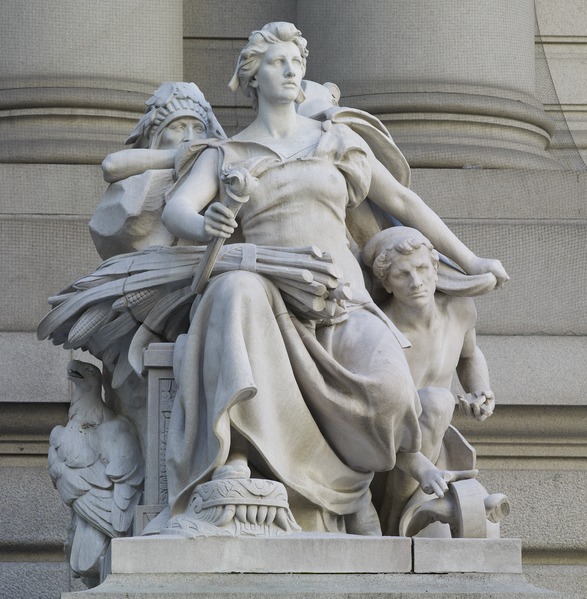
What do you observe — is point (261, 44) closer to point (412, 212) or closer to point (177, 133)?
point (177, 133)

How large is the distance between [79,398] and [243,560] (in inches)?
66.7

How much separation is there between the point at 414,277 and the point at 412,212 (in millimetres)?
439

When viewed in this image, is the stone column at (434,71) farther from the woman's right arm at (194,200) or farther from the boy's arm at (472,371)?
the woman's right arm at (194,200)

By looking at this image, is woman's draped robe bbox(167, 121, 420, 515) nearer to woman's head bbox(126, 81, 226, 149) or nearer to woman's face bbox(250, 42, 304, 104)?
woman's face bbox(250, 42, 304, 104)

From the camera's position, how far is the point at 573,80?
1494 centimetres

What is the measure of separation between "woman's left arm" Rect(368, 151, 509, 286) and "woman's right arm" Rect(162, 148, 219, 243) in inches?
29.6

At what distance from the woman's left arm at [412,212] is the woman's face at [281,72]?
1.63 feet

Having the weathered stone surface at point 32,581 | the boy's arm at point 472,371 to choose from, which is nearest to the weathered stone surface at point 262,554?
the boy's arm at point 472,371

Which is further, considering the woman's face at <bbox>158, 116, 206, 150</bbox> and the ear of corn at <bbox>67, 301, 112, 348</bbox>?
the woman's face at <bbox>158, 116, 206, 150</bbox>

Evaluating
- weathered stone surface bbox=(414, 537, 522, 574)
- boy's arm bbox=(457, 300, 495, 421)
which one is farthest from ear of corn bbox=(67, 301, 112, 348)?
weathered stone surface bbox=(414, 537, 522, 574)

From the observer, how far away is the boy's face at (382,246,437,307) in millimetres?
10414

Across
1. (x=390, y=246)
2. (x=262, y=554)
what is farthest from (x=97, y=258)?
(x=262, y=554)

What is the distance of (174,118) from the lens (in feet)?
36.1

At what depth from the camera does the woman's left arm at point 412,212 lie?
10664mm
